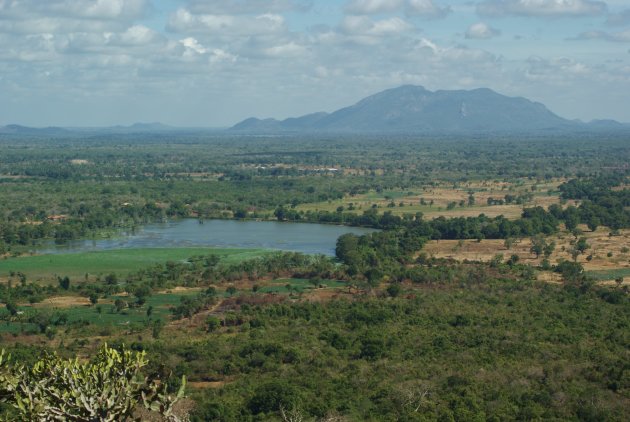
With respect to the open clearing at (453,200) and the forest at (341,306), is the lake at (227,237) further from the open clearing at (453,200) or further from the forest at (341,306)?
the open clearing at (453,200)

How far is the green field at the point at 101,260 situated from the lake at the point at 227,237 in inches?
104

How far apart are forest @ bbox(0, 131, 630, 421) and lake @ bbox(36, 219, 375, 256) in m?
2.19

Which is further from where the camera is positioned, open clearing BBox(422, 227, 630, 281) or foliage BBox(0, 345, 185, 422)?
open clearing BBox(422, 227, 630, 281)

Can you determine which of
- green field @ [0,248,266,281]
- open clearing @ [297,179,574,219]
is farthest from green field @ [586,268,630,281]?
open clearing @ [297,179,574,219]

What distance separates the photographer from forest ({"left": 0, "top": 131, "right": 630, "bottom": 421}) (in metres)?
23.6

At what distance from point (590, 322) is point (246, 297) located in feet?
53.6

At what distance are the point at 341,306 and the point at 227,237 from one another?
27.6 m

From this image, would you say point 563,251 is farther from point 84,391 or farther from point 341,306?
point 84,391

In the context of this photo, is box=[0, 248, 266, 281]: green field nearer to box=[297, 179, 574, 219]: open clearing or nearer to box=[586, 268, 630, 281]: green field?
box=[586, 268, 630, 281]: green field

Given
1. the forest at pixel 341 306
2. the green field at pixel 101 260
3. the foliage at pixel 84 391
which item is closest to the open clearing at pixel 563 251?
the forest at pixel 341 306

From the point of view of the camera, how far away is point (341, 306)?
38.7m

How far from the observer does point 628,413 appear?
22.5 meters

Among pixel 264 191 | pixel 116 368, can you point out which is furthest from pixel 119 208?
pixel 116 368

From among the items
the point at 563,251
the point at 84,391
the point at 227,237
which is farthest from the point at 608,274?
the point at 84,391
